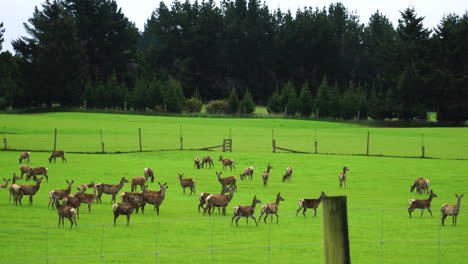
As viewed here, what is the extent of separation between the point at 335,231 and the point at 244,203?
2439 centimetres

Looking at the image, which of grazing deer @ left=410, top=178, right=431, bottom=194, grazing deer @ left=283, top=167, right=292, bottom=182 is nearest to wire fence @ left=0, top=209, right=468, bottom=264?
grazing deer @ left=410, top=178, right=431, bottom=194

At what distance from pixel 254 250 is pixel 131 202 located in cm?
813

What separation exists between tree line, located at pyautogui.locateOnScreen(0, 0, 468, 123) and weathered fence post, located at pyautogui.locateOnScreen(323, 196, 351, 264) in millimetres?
101289

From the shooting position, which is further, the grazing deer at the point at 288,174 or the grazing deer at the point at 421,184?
the grazing deer at the point at 288,174

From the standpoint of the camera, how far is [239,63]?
508ft

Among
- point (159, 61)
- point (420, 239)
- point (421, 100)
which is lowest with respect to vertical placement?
point (420, 239)

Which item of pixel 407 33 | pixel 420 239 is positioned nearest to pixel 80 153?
pixel 420 239

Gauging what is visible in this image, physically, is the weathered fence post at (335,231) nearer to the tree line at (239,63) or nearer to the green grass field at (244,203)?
the green grass field at (244,203)

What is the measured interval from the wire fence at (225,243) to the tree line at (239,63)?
83.9m

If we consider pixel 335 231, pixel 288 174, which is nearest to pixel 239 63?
pixel 288 174

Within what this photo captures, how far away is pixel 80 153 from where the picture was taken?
5984 centimetres

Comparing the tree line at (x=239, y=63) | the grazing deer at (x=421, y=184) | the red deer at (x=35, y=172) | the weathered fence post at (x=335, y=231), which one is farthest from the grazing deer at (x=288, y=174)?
the tree line at (x=239, y=63)

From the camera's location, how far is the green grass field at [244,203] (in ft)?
74.5

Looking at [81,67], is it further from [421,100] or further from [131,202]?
[131,202]
